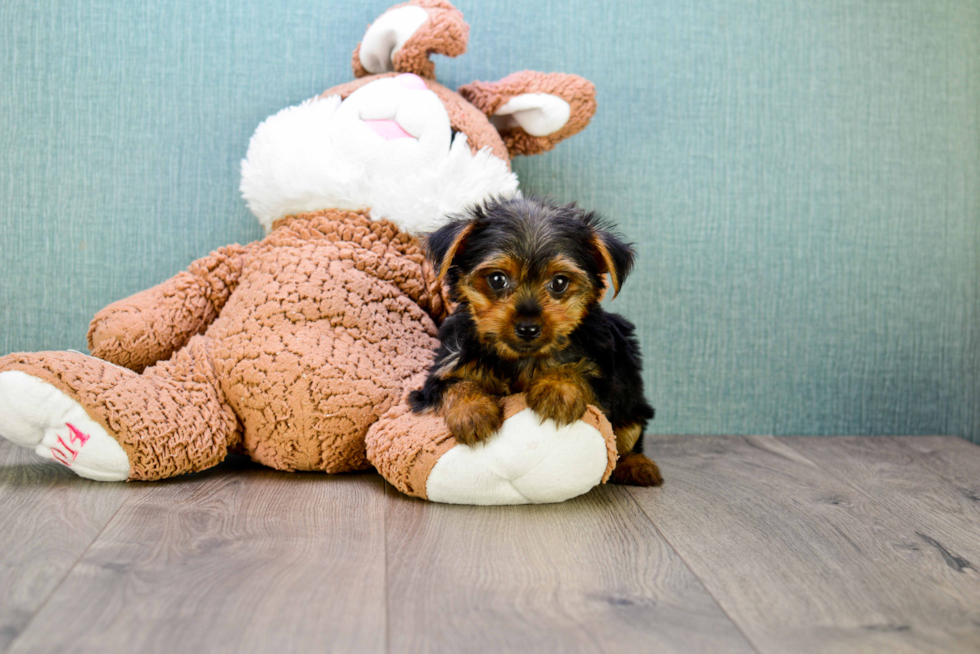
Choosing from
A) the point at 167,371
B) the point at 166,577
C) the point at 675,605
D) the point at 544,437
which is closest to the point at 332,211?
the point at 167,371

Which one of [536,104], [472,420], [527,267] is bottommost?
[472,420]

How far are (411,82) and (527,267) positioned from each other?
0.95m

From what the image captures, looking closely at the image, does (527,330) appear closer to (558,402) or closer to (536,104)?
(558,402)

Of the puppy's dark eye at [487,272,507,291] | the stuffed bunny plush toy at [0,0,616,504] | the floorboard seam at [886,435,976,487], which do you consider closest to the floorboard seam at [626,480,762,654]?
the stuffed bunny plush toy at [0,0,616,504]

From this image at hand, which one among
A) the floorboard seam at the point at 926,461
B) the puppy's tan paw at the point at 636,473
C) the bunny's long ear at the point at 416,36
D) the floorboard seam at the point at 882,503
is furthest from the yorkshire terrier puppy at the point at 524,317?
the floorboard seam at the point at 926,461

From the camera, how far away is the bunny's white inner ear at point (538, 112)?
8.70ft

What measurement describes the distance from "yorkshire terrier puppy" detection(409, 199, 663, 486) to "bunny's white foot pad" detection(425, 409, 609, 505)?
0.04 m

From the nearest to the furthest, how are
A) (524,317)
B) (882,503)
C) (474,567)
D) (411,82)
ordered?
(474,567) < (524,317) < (882,503) < (411,82)

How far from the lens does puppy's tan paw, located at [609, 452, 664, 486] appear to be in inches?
94.2

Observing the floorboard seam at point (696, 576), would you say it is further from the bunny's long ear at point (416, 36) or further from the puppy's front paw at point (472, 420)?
the bunny's long ear at point (416, 36)

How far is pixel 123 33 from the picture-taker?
9.44 feet

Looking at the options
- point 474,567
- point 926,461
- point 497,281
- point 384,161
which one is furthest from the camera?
point 926,461

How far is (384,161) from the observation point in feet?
7.98

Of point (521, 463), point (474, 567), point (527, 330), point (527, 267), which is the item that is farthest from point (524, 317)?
point (474, 567)
